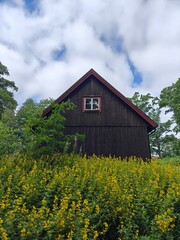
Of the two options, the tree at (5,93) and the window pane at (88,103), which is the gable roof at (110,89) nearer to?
the window pane at (88,103)

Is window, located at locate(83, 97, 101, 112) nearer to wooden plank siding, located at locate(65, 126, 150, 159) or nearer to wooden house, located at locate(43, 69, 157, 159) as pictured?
wooden house, located at locate(43, 69, 157, 159)

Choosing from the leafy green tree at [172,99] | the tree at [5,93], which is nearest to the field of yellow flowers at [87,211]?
the tree at [5,93]

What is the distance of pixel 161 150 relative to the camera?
128ft

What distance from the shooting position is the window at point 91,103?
14191 millimetres

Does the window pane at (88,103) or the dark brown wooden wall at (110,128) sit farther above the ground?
the window pane at (88,103)

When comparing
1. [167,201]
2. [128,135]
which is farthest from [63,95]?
[167,201]

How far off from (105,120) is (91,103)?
5.33 ft

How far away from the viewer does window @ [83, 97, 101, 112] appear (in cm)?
1419

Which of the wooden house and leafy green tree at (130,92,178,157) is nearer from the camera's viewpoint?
the wooden house

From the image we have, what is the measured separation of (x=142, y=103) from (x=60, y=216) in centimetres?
3327

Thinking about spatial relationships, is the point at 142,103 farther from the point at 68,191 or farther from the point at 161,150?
the point at 68,191

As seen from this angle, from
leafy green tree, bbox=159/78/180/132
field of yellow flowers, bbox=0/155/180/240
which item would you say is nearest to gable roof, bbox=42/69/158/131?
field of yellow flowers, bbox=0/155/180/240

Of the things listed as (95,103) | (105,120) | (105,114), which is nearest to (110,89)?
(95,103)

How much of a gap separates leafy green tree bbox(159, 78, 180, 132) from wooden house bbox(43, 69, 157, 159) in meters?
14.2
